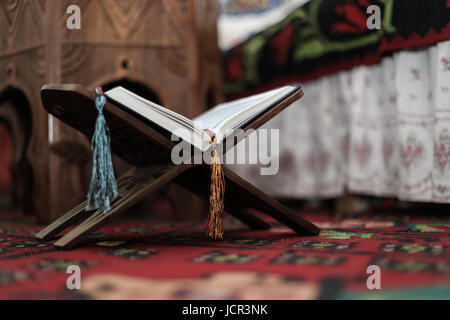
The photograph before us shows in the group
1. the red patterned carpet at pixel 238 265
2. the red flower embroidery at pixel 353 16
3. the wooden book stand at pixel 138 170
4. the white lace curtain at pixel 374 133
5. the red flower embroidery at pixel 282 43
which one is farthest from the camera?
the red flower embroidery at pixel 282 43

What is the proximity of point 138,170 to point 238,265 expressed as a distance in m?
0.54

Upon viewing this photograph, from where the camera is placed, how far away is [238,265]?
0.75m

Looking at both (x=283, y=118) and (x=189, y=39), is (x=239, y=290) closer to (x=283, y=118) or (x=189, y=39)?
(x=189, y=39)

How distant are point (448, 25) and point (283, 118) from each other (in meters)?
0.91

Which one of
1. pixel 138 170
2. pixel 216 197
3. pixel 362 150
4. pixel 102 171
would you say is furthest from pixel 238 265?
pixel 362 150

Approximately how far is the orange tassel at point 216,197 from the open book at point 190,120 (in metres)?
0.05

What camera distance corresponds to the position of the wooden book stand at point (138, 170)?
0.91 meters

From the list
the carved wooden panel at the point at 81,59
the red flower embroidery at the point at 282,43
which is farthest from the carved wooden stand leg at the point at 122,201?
the red flower embroidery at the point at 282,43

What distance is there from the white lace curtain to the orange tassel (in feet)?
2.40

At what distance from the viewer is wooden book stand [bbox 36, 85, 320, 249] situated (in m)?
0.91

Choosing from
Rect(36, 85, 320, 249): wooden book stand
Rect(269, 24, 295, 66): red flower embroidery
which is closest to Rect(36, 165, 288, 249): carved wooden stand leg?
Rect(36, 85, 320, 249): wooden book stand

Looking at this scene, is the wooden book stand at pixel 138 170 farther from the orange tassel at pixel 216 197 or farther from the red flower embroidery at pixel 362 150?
the red flower embroidery at pixel 362 150
